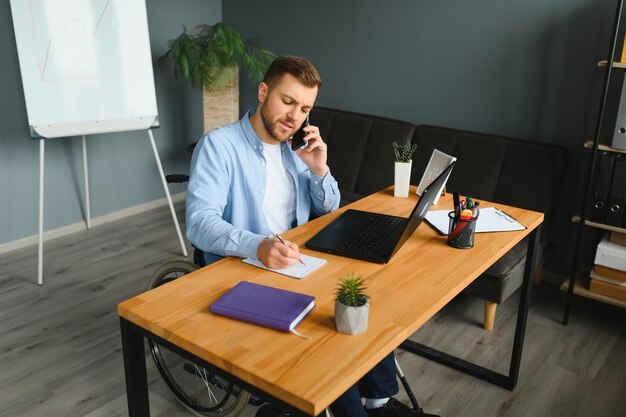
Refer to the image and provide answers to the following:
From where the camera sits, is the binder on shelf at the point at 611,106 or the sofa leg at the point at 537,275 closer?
the binder on shelf at the point at 611,106

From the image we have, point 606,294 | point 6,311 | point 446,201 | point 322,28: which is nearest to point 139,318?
point 446,201

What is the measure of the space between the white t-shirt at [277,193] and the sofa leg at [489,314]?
1.16 m

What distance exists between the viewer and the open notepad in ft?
5.10

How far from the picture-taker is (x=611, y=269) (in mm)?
2770

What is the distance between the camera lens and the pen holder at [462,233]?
177 cm

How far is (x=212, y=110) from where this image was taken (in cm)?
404

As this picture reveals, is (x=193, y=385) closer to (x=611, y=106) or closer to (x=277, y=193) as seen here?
(x=277, y=193)

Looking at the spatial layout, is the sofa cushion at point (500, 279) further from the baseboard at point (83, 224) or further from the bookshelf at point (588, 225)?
the baseboard at point (83, 224)

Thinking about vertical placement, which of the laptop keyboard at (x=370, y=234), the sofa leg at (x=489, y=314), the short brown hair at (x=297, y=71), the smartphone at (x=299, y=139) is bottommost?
the sofa leg at (x=489, y=314)

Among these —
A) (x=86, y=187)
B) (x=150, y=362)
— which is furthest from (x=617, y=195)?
(x=86, y=187)

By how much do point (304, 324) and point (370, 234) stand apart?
60 centimetres

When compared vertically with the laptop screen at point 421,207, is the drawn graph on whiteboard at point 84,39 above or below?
above

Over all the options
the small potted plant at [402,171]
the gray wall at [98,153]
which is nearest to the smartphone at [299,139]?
the small potted plant at [402,171]

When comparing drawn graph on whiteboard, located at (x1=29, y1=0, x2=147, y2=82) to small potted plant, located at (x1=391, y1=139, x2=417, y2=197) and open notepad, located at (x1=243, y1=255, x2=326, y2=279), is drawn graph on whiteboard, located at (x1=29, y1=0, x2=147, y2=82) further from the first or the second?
open notepad, located at (x1=243, y1=255, x2=326, y2=279)
